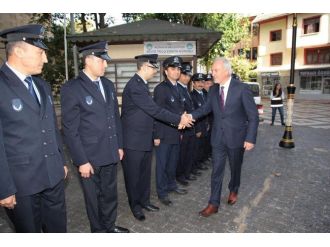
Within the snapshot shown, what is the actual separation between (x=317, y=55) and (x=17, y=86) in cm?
3566

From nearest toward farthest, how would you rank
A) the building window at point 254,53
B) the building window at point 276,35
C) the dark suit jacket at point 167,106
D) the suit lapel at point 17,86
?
the suit lapel at point 17,86, the dark suit jacket at point 167,106, the building window at point 276,35, the building window at point 254,53

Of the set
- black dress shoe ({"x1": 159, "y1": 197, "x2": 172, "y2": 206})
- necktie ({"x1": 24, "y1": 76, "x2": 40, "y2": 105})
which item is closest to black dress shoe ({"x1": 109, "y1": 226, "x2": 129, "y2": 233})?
black dress shoe ({"x1": 159, "y1": 197, "x2": 172, "y2": 206})

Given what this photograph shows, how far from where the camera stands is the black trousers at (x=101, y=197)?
134 inches

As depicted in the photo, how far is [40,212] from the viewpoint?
2.85 meters

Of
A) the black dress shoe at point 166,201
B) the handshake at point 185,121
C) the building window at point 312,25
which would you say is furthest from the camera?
the building window at point 312,25

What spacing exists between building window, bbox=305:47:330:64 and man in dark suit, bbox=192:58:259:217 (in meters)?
32.3

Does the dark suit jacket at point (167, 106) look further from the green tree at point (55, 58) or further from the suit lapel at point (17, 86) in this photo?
the green tree at point (55, 58)

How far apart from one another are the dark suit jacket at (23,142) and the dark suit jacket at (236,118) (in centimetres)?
244

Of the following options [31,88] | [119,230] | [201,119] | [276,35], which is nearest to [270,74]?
[276,35]

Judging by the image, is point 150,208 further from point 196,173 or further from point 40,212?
point 196,173

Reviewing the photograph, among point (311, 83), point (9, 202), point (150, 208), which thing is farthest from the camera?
point (311, 83)

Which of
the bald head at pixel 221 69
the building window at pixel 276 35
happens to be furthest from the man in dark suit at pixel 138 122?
the building window at pixel 276 35

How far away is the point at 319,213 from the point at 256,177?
5.99ft
